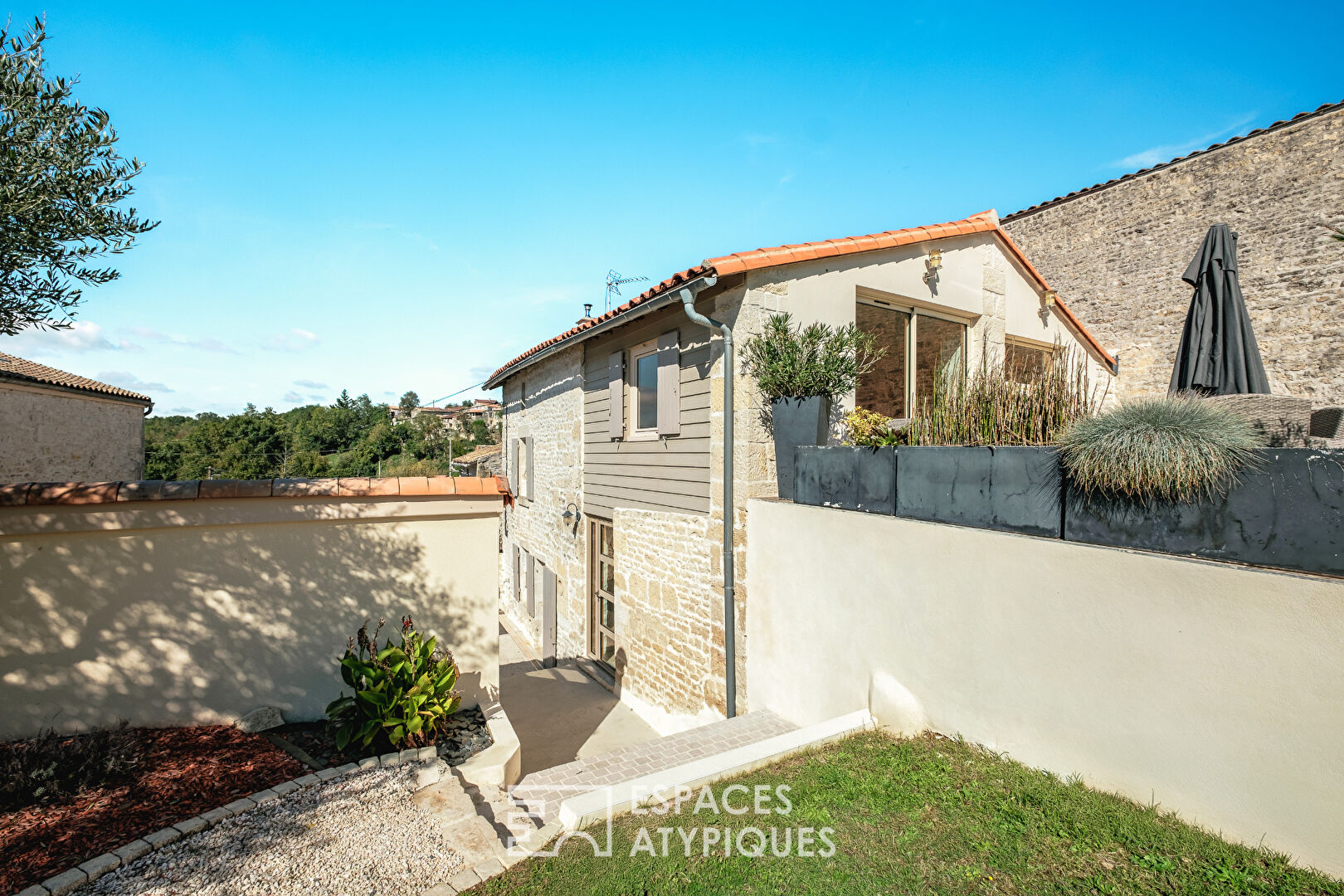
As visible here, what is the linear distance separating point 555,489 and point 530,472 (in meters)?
1.94

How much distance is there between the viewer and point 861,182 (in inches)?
317

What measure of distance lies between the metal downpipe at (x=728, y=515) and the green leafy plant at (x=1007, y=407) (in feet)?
6.08

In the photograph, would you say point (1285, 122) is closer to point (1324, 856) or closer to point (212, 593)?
point (1324, 856)

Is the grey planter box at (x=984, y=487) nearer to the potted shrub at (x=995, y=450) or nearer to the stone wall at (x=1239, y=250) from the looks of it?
the potted shrub at (x=995, y=450)

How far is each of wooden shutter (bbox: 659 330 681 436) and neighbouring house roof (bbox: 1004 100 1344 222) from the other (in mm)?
10521

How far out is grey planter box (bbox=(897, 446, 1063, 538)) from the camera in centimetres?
331

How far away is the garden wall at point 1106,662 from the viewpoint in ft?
7.45

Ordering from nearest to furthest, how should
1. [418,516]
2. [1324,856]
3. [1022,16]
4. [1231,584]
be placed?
1. [1324,856]
2. [1231,584]
3. [418,516]
4. [1022,16]

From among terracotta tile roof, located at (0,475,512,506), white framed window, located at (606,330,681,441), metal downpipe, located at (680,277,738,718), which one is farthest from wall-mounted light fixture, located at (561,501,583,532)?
terracotta tile roof, located at (0,475,512,506)

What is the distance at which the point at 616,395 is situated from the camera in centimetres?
809

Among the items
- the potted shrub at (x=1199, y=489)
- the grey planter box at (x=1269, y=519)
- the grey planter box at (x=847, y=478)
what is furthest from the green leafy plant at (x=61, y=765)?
the grey planter box at (x=1269, y=519)

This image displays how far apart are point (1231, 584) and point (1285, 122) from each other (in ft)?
37.7

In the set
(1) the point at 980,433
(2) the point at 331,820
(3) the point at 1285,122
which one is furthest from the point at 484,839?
(3) the point at 1285,122

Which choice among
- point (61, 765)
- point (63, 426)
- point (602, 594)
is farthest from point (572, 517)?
point (63, 426)
